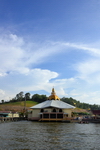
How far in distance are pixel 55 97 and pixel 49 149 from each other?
53297mm

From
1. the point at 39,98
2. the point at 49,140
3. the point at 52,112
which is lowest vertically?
the point at 49,140

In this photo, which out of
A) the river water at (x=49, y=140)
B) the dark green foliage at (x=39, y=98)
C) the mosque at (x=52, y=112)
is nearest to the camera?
the river water at (x=49, y=140)

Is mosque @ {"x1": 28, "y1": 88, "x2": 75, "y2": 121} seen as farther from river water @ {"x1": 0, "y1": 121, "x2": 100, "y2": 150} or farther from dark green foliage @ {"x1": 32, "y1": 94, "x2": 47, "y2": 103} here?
dark green foliage @ {"x1": 32, "y1": 94, "x2": 47, "y2": 103}

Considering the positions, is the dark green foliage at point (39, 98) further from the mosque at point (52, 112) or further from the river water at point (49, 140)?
the river water at point (49, 140)

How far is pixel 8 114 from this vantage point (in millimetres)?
62938

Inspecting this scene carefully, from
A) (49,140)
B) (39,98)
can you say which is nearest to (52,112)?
(49,140)

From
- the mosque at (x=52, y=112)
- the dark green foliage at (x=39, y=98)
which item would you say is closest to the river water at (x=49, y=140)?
the mosque at (x=52, y=112)

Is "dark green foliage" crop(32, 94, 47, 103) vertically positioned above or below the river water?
above

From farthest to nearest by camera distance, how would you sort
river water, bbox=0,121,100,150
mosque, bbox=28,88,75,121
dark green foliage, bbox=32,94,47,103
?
dark green foliage, bbox=32,94,47,103
mosque, bbox=28,88,75,121
river water, bbox=0,121,100,150

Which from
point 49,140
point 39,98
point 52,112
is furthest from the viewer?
point 39,98

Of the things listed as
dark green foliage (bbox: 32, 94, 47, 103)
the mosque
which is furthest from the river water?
dark green foliage (bbox: 32, 94, 47, 103)

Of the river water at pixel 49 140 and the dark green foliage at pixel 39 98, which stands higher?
the dark green foliage at pixel 39 98

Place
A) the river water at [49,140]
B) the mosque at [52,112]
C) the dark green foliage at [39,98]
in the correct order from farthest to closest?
the dark green foliage at [39,98], the mosque at [52,112], the river water at [49,140]

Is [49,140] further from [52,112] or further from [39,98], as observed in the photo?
[39,98]
